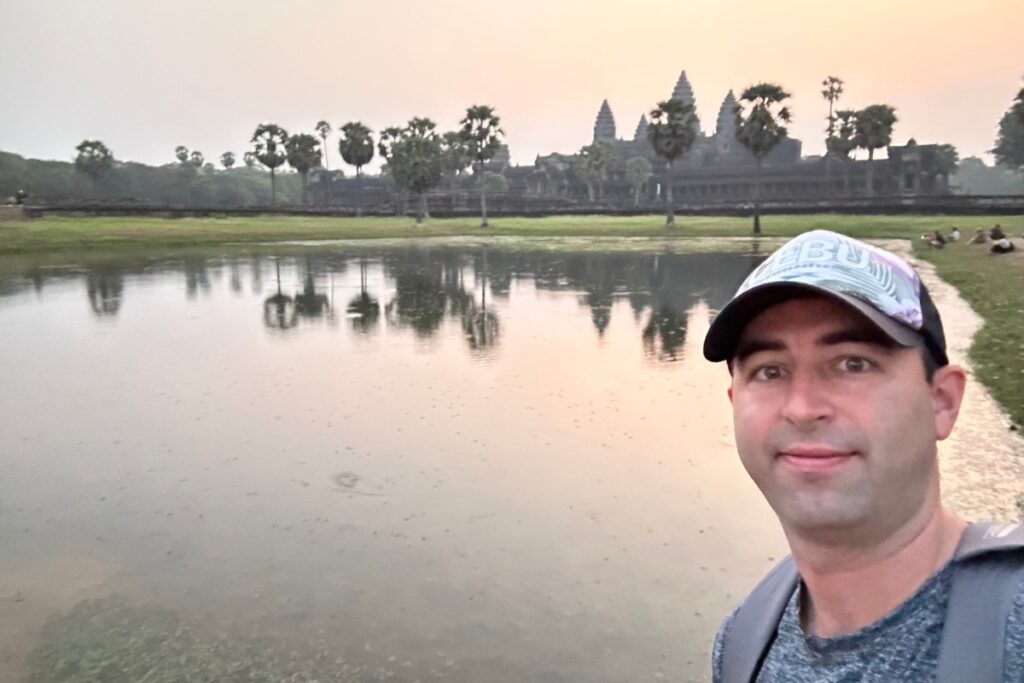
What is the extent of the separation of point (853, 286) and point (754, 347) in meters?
0.20

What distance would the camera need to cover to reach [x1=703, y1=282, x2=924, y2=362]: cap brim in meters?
1.22

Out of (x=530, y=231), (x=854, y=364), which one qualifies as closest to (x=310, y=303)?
(x=854, y=364)

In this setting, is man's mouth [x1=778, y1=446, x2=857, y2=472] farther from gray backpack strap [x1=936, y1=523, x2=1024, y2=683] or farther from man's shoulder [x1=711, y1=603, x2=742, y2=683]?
man's shoulder [x1=711, y1=603, x2=742, y2=683]

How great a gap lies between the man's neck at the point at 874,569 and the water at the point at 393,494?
2.92 m

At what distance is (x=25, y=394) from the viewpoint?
32.8 ft

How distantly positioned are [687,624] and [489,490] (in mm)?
2346

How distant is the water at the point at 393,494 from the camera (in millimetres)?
4500

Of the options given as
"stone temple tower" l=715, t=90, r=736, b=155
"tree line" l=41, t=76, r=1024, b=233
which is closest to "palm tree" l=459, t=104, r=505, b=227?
"tree line" l=41, t=76, r=1024, b=233

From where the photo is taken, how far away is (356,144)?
75.4m

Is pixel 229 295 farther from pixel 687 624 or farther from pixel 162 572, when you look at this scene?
pixel 687 624

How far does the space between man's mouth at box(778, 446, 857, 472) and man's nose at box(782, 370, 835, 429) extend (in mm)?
36

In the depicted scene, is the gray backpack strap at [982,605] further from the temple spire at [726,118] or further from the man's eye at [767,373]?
the temple spire at [726,118]

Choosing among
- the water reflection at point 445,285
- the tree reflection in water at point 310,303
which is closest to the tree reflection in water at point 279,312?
the water reflection at point 445,285

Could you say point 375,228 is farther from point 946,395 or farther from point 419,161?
point 946,395
